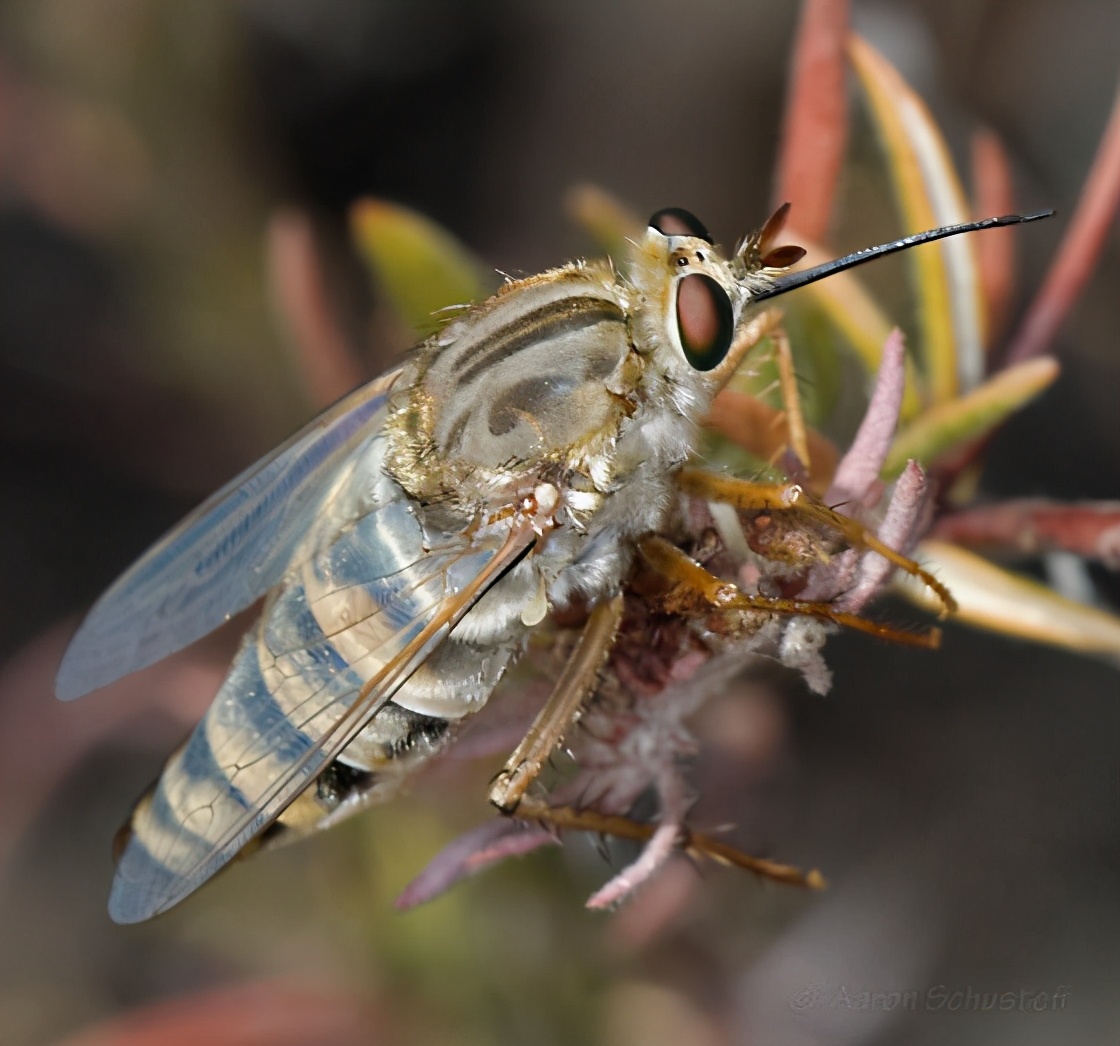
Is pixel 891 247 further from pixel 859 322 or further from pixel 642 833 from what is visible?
pixel 642 833

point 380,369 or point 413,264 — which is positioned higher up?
point 413,264

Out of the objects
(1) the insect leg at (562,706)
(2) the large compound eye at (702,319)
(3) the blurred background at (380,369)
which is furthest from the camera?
(3) the blurred background at (380,369)

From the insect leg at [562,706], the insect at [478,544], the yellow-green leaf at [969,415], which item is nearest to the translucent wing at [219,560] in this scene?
the insect at [478,544]

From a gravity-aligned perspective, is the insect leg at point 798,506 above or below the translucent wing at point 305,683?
below

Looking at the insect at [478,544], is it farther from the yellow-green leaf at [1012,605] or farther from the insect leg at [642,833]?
the yellow-green leaf at [1012,605]

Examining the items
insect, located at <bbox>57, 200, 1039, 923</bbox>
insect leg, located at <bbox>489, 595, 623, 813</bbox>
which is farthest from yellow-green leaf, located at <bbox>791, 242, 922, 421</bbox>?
insect leg, located at <bbox>489, 595, 623, 813</bbox>

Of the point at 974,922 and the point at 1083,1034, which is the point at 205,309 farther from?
the point at 1083,1034

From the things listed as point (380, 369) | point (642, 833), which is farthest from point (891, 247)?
point (380, 369)

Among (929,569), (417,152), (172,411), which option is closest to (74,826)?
(172,411)
